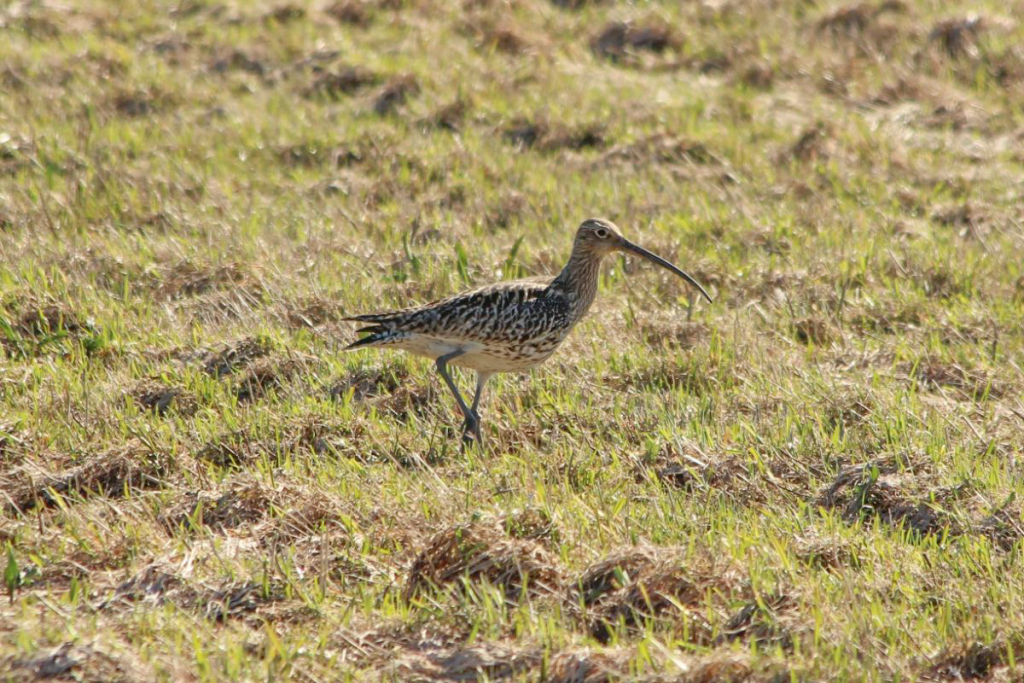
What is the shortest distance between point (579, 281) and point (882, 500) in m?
2.43

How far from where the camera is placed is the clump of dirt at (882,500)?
6.11 meters

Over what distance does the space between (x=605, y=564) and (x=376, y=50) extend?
9.07 metres

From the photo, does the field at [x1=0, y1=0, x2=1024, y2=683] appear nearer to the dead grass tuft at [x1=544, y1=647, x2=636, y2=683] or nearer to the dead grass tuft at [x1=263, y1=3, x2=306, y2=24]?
the dead grass tuft at [x1=544, y1=647, x2=636, y2=683]

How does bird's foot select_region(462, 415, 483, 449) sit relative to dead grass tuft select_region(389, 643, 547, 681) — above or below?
below

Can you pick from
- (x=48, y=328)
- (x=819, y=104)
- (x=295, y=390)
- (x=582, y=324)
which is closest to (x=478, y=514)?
(x=295, y=390)

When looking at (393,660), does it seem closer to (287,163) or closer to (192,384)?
(192,384)

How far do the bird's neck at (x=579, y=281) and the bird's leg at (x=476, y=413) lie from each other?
0.60m

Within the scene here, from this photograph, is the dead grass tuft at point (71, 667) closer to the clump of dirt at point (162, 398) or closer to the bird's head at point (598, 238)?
the clump of dirt at point (162, 398)

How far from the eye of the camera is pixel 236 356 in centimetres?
809

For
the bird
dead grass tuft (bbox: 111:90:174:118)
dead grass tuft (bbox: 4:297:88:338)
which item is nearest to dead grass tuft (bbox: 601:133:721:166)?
the bird

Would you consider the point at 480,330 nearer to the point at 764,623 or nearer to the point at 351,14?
the point at 764,623

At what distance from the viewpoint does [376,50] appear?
44.8 ft

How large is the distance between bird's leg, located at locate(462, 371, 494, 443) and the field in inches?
3.8

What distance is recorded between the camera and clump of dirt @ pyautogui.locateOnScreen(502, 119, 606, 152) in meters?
11.8
